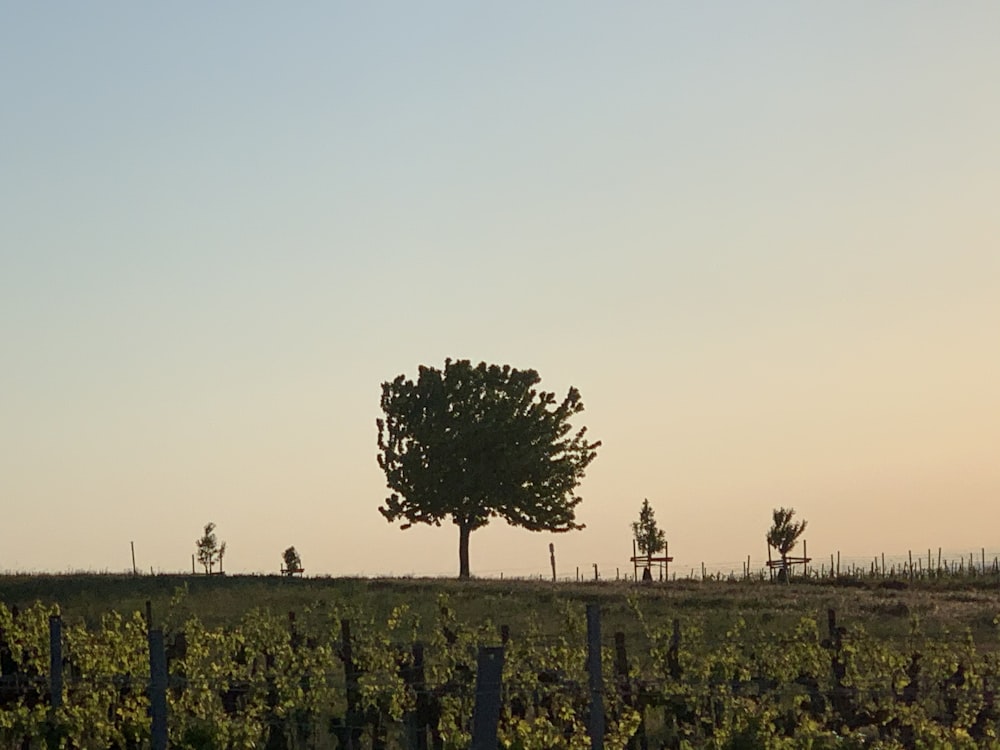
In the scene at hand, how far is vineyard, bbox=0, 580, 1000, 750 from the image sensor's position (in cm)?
1814

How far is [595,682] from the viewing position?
16.0 m

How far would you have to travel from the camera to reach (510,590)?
46688 millimetres

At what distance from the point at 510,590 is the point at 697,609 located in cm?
671

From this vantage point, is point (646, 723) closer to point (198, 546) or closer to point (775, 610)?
point (775, 610)

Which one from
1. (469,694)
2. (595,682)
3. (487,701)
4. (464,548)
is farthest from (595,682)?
(464,548)

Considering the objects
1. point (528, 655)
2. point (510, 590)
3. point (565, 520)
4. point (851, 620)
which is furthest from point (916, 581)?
point (528, 655)

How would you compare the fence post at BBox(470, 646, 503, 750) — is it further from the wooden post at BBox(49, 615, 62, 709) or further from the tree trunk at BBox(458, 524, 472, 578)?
the tree trunk at BBox(458, 524, 472, 578)

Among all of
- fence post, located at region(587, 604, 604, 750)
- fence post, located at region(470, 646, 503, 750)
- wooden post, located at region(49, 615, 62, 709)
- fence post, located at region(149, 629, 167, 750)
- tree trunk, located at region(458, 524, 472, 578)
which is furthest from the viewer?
tree trunk, located at region(458, 524, 472, 578)

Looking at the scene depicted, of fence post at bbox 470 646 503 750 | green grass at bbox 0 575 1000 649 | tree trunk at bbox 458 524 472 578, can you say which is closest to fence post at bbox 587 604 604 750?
fence post at bbox 470 646 503 750

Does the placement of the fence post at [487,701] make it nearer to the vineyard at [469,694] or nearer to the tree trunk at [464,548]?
the vineyard at [469,694]

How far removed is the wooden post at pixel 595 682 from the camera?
1598cm

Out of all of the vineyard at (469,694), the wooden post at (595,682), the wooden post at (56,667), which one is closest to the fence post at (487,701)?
the wooden post at (595,682)

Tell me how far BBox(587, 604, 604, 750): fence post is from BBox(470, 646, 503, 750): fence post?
493cm

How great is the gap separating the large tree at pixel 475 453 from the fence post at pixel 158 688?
2044 inches
